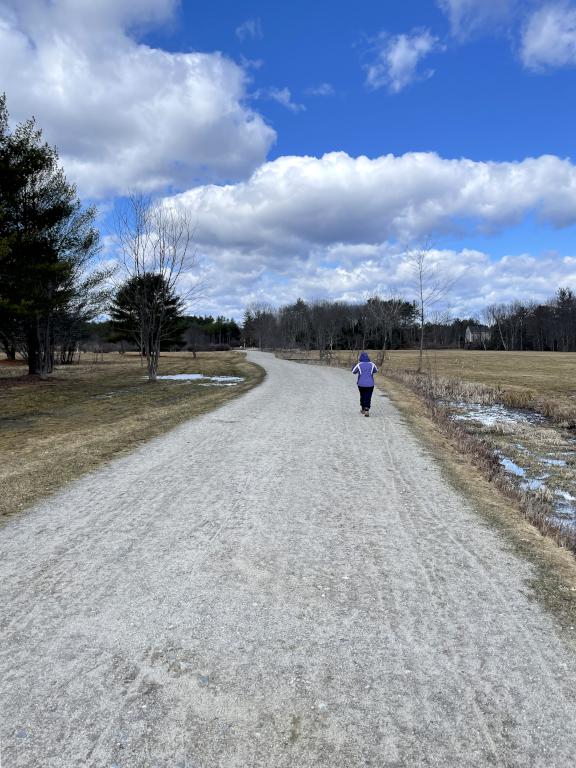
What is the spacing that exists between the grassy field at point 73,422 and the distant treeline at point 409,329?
40671mm

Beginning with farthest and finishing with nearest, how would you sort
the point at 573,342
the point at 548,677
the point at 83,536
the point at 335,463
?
the point at 573,342 → the point at 335,463 → the point at 83,536 → the point at 548,677

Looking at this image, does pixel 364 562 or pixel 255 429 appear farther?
pixel 255 429

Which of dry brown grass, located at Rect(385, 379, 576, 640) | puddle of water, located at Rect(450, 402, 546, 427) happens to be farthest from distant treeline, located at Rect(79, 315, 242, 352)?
dry brown grass, located at Rect(385, 379, 576, 640)

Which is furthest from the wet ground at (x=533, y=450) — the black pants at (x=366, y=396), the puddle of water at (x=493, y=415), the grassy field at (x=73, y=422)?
the grassy field at (x=73, y=422)

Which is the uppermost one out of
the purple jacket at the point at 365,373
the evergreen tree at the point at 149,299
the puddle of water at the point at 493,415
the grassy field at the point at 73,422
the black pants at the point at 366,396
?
the evergreen tree at the point at 149,299

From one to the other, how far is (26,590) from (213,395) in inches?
513

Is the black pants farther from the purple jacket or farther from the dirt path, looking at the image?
the dirt path

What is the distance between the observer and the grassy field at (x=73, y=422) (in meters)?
6.70

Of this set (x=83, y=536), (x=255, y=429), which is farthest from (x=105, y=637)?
(x=255, y=429)

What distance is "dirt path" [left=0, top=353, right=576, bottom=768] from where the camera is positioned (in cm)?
229

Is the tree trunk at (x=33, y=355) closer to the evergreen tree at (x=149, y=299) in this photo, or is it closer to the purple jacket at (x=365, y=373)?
the evergreen tree at (x=149, y=299)

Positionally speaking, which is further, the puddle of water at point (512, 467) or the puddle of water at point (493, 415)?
the puddle of water at point (493, 415)

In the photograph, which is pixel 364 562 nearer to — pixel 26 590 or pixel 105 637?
pixel 105 637

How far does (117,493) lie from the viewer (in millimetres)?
5914
